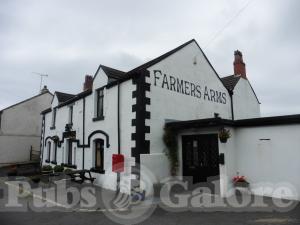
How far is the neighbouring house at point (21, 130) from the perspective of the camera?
2248 centimetres

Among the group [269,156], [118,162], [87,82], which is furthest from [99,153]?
[269,156]

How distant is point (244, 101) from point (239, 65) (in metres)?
2.55

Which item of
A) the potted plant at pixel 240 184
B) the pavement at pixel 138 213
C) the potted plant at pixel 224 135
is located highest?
the potted plant at pixel 224 135

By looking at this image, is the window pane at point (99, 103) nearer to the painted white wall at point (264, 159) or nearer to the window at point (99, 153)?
the window at point (99, 153)

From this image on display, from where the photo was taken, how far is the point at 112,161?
10398mm

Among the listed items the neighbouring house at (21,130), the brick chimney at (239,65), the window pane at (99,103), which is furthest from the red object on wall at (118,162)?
the neighbouring house at (21,130)

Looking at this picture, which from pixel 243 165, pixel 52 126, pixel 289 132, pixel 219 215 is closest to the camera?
pixel 219 215

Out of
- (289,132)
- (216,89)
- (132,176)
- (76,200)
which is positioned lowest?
(76,200)

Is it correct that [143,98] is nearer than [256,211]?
No

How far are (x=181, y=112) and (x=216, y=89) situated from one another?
383 centimetres

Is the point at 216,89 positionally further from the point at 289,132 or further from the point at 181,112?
the point at 289,132

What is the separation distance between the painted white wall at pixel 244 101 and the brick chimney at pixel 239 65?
1.72 feet

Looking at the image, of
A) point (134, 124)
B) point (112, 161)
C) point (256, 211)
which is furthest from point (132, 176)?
point (256, 211)

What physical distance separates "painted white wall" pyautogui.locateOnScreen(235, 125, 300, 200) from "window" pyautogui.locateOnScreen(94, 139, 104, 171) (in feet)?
21.8
